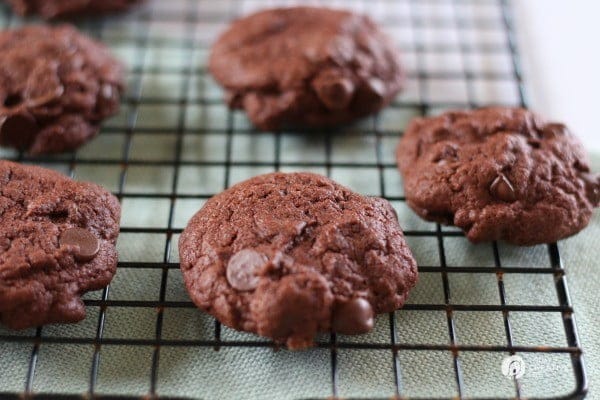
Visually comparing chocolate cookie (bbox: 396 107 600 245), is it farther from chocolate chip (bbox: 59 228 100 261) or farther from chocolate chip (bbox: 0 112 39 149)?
chocolate chip (bbox: 0 112 39 149)

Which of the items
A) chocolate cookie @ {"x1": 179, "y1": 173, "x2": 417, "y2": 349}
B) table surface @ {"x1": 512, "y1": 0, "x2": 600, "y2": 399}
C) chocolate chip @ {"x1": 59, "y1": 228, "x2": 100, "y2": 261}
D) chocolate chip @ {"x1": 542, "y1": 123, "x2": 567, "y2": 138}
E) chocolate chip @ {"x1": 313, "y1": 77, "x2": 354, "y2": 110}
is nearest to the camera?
chocolate cookie @ {"x1": 179, "y1": 173, "x2": 417, "y2": 349}

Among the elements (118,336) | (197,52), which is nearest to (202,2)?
(197,52)

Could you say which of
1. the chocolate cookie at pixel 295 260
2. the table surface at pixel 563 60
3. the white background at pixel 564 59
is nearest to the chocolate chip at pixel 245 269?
the chocolate cookie at pixel 295 260

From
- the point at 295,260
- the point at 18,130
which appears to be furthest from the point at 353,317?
the point at 18,130

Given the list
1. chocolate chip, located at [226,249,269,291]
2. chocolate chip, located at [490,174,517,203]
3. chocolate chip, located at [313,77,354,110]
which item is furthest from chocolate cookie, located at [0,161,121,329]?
chocolate chip, located at [490,174,517,203]

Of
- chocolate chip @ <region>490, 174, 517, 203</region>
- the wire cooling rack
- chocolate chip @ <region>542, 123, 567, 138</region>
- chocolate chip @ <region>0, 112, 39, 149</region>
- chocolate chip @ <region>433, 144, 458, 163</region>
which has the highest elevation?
chocolate chip @ <region>542, 123, 567, 138</region>

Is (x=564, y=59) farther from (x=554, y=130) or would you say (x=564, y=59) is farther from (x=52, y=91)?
(x=52, y=91)
